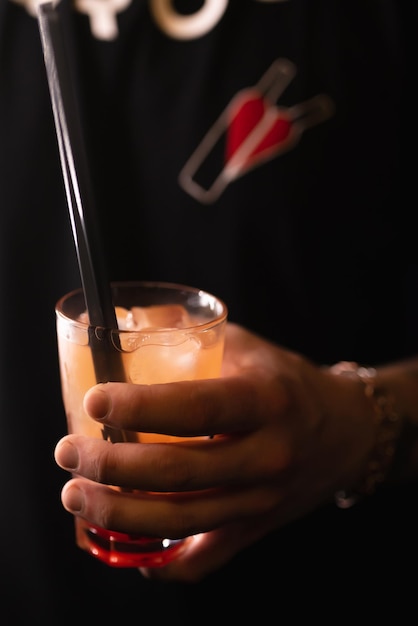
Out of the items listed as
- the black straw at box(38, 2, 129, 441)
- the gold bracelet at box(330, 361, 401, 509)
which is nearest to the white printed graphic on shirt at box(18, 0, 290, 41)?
the black straw at box(38, 2, 129, 441)

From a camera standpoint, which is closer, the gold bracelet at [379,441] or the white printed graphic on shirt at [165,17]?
the gold bracelet at [379,441]

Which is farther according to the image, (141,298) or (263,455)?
(141,298)

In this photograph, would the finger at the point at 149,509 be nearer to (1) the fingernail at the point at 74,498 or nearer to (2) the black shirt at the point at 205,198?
(1) the fingernail at the point at 74,498

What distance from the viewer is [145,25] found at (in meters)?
1.10

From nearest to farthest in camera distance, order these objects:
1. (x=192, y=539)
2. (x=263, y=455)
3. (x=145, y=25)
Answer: (x=263, y=455) < (x=192, y=539) < (x=145, y=25)

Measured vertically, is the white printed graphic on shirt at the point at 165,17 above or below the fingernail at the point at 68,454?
above

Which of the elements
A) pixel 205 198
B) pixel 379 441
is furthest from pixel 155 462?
pixel 205 198

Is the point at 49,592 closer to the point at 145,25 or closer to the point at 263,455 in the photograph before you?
the point at 263,455

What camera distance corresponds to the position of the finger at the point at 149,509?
2.13 ft

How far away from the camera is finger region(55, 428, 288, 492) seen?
62 centimetres

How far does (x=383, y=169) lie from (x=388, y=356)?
1.23ft

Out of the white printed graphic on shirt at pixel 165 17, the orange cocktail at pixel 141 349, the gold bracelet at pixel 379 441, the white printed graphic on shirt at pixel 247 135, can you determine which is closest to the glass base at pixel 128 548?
the orange cocktail at pixel 141 349

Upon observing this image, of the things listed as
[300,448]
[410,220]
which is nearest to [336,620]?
[300,448]

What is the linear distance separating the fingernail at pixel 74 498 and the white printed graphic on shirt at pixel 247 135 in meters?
0.61
